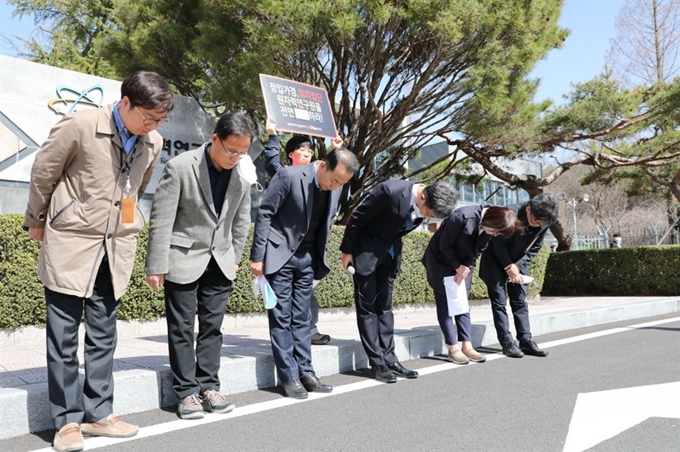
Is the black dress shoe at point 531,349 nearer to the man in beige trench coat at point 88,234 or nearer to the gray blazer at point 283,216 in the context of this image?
the gray blazer at point 283,216

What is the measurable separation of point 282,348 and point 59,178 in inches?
65.2

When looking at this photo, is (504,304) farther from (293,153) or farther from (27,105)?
(27,105)

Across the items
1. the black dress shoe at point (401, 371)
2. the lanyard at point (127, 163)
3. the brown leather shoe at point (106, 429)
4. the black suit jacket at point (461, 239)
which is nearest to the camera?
the brown leather shoe at point (106, 429)

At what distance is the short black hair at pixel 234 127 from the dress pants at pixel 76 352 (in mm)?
913

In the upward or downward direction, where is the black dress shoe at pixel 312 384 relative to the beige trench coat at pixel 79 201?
downward

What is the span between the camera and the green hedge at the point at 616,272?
12.8 meters

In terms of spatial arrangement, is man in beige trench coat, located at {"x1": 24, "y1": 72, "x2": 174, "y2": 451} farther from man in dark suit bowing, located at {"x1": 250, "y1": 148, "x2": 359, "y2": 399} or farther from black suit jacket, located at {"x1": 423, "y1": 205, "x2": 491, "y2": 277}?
black suit jacket, located at {"x1": 423, "y1": 205, "x2": 491, "y2": 277}

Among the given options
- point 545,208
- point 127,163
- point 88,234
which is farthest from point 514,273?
point 88,234

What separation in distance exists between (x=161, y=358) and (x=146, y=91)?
2.14 metres

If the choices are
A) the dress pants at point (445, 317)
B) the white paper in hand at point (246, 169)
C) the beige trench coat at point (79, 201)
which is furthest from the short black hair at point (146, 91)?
the dress pants at point (445, 317)

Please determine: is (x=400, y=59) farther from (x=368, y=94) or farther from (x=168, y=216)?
(x=168, y=216)

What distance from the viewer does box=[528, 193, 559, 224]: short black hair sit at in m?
4.80

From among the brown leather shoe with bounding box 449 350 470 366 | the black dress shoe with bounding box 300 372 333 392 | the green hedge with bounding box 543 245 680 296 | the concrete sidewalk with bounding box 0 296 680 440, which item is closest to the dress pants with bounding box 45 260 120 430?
the concrete sidewalk with bounding box 0 296 680 440

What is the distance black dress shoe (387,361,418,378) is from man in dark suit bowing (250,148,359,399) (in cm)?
71
